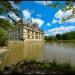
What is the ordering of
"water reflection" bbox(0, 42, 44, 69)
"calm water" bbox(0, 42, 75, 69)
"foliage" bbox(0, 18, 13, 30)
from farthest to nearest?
"calm water" bbox(0, 42, 75, 69) → "water reflection" bbox(0, 42, 44, 69) → "foliage" bbox(0, 18, 13, 30)

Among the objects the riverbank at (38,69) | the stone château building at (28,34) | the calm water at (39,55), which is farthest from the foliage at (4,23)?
the stone château building at (28,34)

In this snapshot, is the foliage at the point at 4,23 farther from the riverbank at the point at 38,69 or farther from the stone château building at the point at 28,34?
the stone château building at the point at 28,34

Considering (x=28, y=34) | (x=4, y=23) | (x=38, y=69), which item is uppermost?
(x=28, y=34)

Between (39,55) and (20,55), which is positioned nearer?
(39,55)

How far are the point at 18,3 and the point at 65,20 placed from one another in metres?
3.94

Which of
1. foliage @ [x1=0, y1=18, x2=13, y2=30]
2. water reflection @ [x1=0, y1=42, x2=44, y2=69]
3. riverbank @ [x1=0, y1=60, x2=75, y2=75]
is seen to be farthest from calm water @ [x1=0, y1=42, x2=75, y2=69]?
foliage @ [x1=0, y1=18, x2=13, y2=30]

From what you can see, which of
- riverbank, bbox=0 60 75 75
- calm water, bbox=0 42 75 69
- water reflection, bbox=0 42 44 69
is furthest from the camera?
calm water, bbox=0 42 75 69

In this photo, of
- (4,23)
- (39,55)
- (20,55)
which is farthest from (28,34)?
(4,23)

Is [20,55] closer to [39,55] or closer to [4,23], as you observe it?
[39,55]

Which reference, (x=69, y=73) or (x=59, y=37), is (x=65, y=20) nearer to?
(x=69, y=73)

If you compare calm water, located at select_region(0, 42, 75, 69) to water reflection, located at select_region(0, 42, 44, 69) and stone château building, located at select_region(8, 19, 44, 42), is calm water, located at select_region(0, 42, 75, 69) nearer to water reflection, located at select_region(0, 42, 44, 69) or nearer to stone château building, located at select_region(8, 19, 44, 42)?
water reflection, located at select_region(0, 42, 44, 69)

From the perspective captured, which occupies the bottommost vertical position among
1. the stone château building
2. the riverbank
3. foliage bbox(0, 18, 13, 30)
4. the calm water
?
the calm water

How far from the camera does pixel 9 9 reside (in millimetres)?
6996

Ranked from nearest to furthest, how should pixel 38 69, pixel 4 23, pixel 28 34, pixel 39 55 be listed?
pixel 4 23 → pixel 38 69 → pixel 39 55 → pixel 28 34
